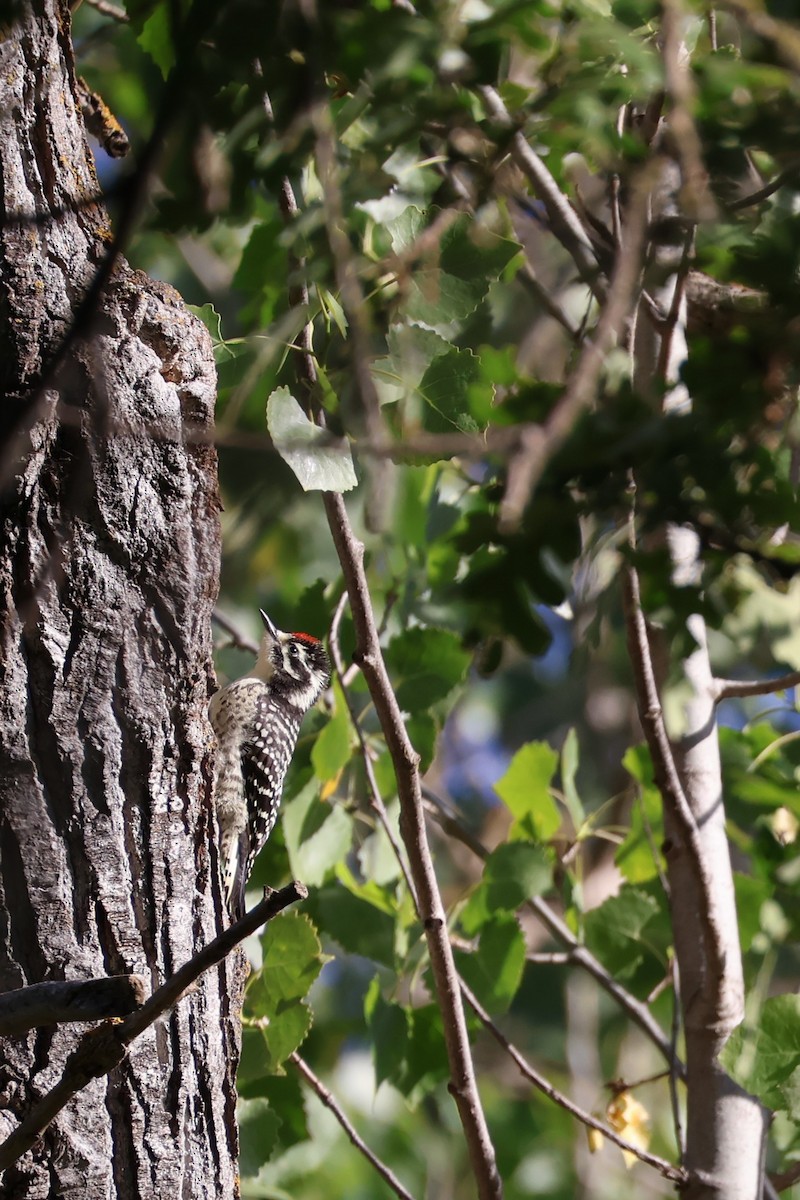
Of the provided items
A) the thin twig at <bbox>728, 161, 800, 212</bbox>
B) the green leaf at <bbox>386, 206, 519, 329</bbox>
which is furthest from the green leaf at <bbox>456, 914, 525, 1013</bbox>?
the thin twig at <bbox>728, 161, 800, 212</bbox>

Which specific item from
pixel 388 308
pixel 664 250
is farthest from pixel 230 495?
pixel 388 308

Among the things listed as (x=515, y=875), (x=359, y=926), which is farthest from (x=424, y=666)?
(x=359, y=926)

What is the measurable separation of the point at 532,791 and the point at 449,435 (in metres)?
1.79

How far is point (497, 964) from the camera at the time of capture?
10.5 feet

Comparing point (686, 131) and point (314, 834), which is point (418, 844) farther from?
point (686, 131)

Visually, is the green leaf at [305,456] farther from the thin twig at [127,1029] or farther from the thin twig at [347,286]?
the thin twig at [127,1029]

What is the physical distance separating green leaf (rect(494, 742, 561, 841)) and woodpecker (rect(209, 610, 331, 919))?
2.38 feet

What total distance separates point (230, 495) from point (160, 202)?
5.29 metres

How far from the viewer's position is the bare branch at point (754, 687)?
3.07 metres

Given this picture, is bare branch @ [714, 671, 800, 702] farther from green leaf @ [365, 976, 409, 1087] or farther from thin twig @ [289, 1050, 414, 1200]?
thin twig @ [289, 1050, 414, 1200]

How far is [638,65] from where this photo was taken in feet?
4.88

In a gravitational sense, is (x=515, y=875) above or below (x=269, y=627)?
below

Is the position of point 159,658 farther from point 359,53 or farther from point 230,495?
point 230,495

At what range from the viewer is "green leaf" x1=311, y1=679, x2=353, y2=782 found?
3178 millimetres
